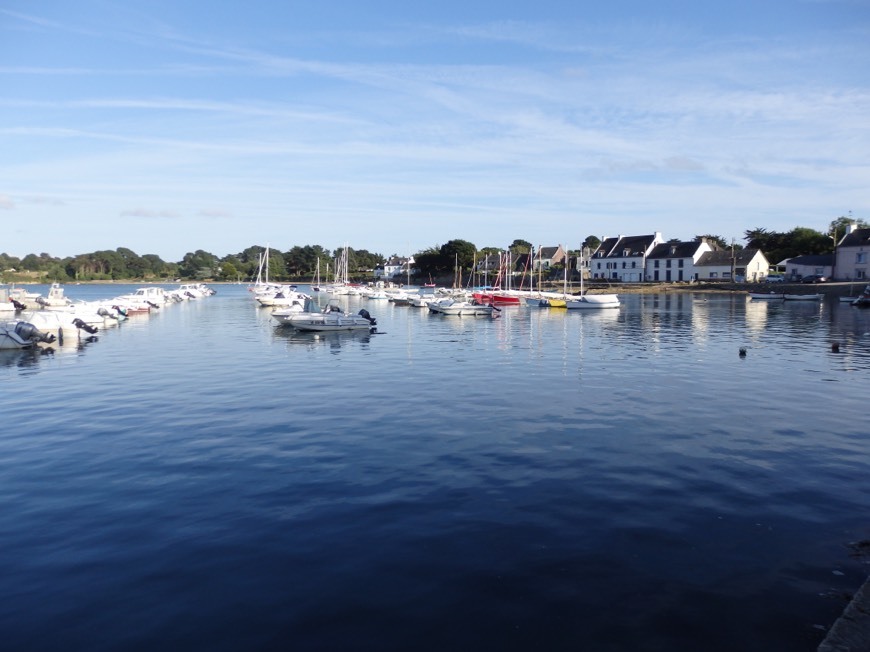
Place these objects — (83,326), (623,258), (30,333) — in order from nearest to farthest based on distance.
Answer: (30,333), (83,326), (623,258)

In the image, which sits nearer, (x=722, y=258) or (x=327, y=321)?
(x=327, y=321)

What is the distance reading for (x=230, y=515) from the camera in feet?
44.1

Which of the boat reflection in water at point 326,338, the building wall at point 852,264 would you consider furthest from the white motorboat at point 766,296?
the boat reflection in water at point 326,338

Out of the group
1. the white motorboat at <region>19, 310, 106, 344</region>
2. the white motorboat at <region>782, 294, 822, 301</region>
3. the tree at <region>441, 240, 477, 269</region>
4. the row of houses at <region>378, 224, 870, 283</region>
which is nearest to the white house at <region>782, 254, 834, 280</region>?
the row of houses at <region>378, 224, 870, 283</region>

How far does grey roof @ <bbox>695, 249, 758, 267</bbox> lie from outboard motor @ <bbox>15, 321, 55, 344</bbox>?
129 metres

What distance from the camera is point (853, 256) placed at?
384ft

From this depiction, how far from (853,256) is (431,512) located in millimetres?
129432

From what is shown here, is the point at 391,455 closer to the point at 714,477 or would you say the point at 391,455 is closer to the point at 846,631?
the point at 714,477

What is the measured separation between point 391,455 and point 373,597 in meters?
7.65

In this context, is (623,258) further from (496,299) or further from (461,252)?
(496,299)

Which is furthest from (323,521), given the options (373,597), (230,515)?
(373,597)

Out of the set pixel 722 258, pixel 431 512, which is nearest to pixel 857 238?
pixel 722 258

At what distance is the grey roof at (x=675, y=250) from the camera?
142m

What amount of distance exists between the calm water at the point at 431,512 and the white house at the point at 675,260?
11901cm
